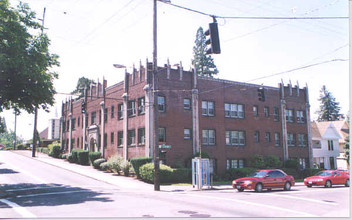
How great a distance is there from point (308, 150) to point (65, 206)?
3593 centimetres

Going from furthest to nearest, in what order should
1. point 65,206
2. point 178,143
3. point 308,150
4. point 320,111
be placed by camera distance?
point 320,111 < point 308,150 < point 178,143 < point 65,206

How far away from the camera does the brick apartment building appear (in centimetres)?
3014

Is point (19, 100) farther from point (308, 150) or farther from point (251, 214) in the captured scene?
point (308, 150)

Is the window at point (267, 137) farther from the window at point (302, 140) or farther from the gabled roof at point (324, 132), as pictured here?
the gabled roof at point (324, 132)

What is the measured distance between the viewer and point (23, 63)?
1766 cm

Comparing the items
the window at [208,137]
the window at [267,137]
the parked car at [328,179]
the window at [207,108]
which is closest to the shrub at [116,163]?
the window at [208,137]

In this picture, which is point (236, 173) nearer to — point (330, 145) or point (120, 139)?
point (120, 139)

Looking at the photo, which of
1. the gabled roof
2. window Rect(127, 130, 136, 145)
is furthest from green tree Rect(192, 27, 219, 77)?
window Rect(127, 130, 136, 145)

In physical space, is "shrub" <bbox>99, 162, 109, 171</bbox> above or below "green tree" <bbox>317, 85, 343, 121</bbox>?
below

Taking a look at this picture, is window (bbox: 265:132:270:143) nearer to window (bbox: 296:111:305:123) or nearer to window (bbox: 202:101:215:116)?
window (bbox: 296:111:305:123)

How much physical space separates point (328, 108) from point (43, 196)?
266 ft

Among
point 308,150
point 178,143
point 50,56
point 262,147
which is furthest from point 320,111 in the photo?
point 50,56

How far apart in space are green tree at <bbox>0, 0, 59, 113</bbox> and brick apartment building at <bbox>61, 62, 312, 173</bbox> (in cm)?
949

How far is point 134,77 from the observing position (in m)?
32.7
